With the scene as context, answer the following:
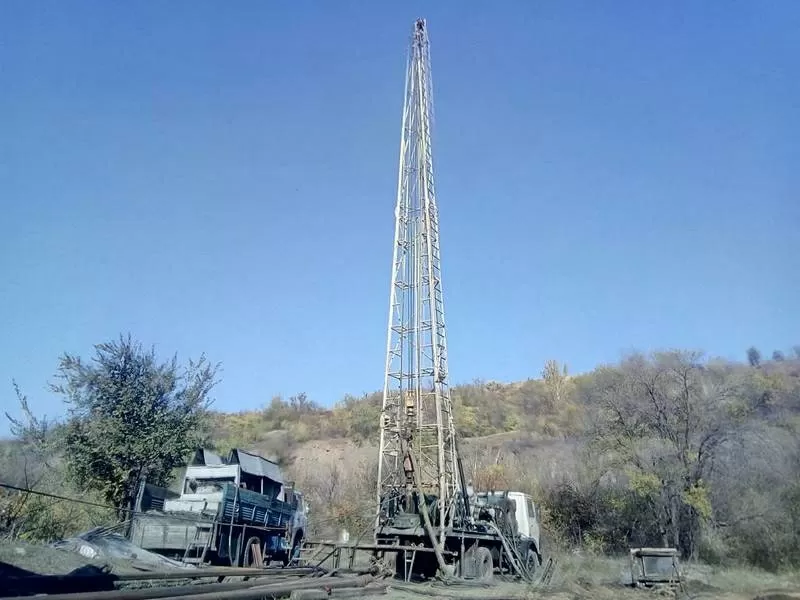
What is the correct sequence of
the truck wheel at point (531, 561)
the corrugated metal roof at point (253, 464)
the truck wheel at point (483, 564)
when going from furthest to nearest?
the corrugated metal roof at point (253, 464)
the truck wheel at point (531, 561)
the truck wheel at point (483, 564)

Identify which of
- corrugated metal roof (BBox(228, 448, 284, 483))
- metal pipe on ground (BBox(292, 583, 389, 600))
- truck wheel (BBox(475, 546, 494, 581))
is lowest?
metal pipe on ground (BBox(292, 583, 389, 600))

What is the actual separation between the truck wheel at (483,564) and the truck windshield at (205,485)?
9.01 meters

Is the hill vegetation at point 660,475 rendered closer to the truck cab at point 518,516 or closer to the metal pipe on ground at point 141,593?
the truck cab at point 518,516

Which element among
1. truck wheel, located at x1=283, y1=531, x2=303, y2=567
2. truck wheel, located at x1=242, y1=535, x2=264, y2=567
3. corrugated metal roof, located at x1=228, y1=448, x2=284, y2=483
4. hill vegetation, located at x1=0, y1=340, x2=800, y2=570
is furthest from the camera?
hill vegetation, located at x1=0, y1=340, x2=800, y2=570

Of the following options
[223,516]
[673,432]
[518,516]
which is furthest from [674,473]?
[223,516]

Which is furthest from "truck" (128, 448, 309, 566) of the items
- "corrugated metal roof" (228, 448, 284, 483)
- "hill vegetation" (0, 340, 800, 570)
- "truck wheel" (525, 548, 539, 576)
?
"truck wheel" (525, 548, 539, 576)

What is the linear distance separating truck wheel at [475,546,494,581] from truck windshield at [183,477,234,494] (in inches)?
355

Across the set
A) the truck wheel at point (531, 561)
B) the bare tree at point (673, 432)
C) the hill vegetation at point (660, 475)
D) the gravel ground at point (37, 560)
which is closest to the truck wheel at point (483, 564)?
the truck wheel at point (531, 561)

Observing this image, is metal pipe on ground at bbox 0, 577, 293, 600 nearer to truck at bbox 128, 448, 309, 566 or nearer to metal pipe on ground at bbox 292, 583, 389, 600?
metal pipe on ground at bbox 292, 583, 389, 600

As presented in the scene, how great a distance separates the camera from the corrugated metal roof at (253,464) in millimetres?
23312

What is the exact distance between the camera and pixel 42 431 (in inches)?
957

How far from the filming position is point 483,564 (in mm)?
20172

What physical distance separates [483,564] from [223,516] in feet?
27.3

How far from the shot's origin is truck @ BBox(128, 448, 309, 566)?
1814 centimetres
